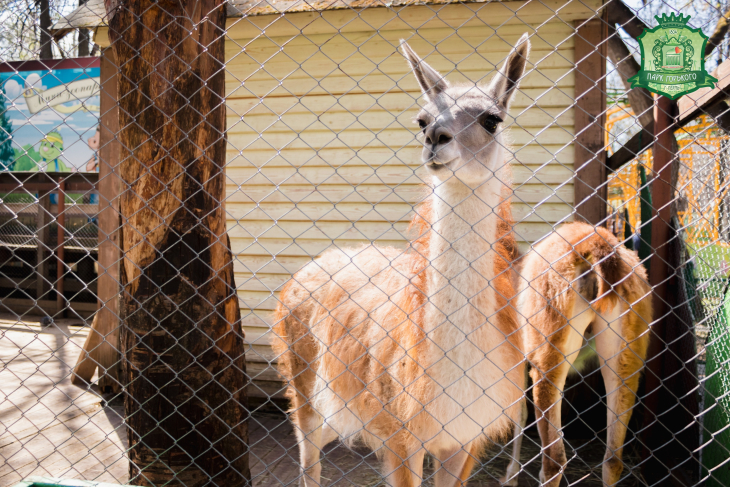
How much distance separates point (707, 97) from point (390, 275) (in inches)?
74.9

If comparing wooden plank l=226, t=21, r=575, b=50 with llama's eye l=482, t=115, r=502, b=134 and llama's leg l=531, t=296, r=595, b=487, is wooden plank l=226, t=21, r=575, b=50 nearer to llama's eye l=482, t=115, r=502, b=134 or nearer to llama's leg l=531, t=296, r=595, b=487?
llama's eye l=482, t=115, r=502, b=134

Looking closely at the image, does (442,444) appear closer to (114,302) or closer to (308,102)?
(308,102)

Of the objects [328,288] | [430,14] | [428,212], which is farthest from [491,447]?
[430,14]

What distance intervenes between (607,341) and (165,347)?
10.0ft

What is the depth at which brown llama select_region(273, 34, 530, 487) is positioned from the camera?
2.21 meters

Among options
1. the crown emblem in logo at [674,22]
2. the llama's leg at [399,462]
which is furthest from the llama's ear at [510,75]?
the llama's leg at [399,462]

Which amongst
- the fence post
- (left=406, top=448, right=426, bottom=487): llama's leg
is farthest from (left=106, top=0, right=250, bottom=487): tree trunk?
the fence post

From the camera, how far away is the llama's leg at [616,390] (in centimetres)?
337

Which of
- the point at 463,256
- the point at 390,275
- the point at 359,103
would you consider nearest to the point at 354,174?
the point at 359,103

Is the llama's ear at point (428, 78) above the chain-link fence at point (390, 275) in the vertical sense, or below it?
above

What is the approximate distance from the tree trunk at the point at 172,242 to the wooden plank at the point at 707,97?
7.33ft

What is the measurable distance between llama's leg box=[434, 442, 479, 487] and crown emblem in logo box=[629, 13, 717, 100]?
189cm

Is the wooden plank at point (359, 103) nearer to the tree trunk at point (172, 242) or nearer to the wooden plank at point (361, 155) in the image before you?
the wooden plank at point (361, 155)

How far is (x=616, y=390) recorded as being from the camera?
3465 millimetres
